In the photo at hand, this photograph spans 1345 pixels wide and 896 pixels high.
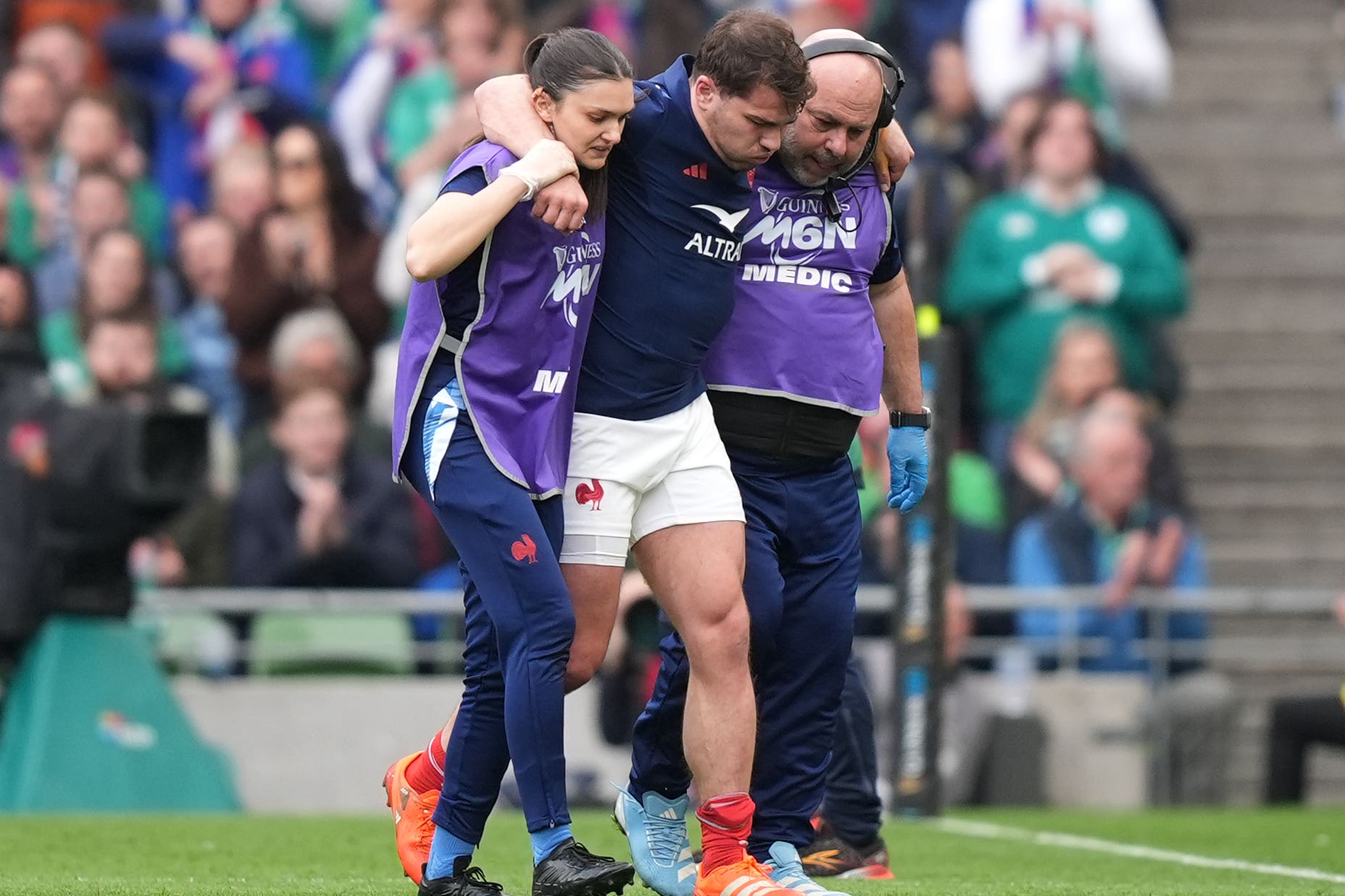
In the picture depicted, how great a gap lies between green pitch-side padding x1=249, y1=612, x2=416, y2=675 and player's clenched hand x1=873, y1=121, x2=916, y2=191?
5.48 meters

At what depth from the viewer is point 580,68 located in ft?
19.5

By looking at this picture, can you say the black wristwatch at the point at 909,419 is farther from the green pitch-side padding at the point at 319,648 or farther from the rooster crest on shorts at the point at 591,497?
the green pitch-side padding at the point at 319,648

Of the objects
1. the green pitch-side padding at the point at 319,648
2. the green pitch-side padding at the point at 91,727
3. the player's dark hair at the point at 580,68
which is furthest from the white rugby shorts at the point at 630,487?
the green pitch-side padding at the point at 319,648

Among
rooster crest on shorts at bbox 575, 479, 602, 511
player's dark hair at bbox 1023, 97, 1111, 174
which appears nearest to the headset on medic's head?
rooster crest on shorts at bbox 575, 479, 602, 511

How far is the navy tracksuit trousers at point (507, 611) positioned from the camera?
5820 mm

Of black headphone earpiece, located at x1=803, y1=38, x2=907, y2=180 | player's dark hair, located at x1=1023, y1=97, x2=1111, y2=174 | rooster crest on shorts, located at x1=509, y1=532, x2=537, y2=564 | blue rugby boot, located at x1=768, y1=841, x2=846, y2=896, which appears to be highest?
player's dark hair, located at x1=1023, y1=97, x2=1111, y2=174

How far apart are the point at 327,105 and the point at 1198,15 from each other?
6.40 meters

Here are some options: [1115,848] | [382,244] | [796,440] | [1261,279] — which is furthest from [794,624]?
[1261,279]

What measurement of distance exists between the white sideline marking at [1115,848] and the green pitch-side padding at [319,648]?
110 inches

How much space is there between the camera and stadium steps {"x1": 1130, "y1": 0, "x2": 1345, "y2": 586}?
48.2ft

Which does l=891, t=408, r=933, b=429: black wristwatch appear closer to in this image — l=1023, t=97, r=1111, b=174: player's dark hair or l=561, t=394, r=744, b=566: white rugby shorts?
l=561, t=394, r=744, b=566: white rugby shorts

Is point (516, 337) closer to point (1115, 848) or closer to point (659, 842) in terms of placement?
point (659, 842)

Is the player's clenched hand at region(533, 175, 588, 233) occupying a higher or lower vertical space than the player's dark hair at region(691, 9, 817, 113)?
lower

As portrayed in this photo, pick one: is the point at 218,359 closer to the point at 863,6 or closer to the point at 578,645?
the point at 863,6
